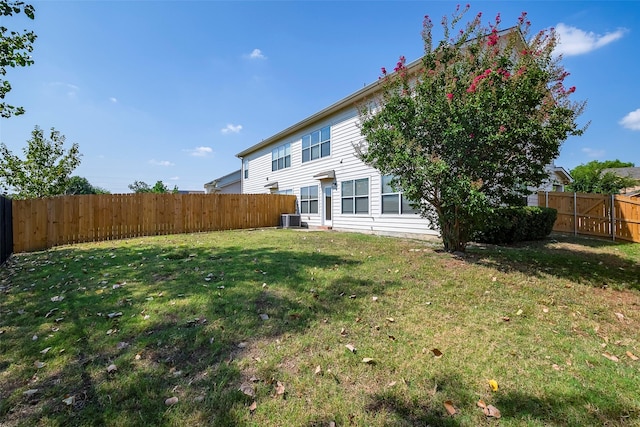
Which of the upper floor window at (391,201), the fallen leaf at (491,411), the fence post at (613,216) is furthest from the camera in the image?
the upper floor window at (391,201)

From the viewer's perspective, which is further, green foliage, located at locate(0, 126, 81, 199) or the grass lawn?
green foliage, located at locate(0, 126, 81, 199)

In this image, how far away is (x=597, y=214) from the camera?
11102mm

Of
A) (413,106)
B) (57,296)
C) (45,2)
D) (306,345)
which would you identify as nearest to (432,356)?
(306,345)

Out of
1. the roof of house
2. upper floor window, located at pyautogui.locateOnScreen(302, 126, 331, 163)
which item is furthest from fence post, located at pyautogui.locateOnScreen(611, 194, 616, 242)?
upper floor window, located at pyautogui.locateOnScreen(302, 126, 331, 163)

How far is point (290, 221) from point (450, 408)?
14555 millimetres

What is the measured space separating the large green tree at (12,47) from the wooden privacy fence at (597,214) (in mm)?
16795

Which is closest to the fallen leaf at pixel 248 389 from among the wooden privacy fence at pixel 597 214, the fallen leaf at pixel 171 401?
the fallen leaf at pixel 171 401

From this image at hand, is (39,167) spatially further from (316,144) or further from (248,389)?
(248,389)

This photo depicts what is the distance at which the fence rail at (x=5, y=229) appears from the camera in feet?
23.8

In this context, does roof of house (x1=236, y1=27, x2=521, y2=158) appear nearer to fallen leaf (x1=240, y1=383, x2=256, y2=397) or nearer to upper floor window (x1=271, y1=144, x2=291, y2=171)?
upper floor window (x1=271, y1=144, x2=291, y2=171)

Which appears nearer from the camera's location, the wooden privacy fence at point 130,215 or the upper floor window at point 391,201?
the wooden privacy fence at point 130,215

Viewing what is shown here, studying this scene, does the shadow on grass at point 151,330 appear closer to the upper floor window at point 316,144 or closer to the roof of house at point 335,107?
the roof of house at point 335,107

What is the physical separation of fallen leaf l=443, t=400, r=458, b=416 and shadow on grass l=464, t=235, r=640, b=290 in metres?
4.15

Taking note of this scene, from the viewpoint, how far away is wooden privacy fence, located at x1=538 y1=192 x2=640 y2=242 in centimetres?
1009
